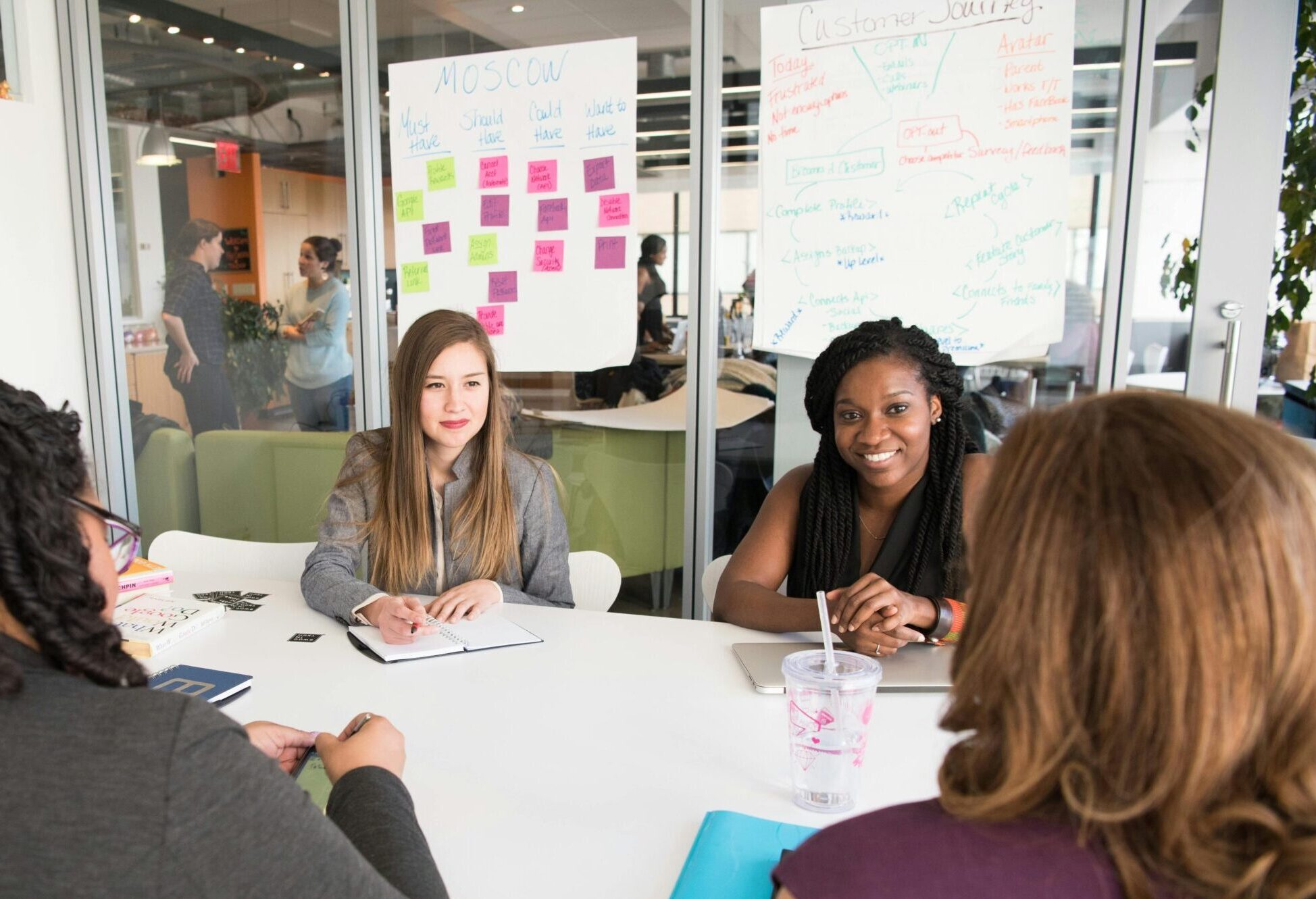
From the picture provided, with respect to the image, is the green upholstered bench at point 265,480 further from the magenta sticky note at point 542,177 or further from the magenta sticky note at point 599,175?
the magenta sticky note at point 599,175

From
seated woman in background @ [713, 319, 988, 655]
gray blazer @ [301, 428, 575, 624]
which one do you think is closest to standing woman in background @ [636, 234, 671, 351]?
gray blazer @ [301, 428, 575, 624]

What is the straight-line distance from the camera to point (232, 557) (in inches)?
91.7

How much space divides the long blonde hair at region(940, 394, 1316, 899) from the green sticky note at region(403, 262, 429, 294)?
2.95m

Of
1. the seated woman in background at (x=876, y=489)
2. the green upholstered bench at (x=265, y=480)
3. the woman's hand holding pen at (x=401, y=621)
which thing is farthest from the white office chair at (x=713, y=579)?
the green upholstered bench at (x=265, y=480)

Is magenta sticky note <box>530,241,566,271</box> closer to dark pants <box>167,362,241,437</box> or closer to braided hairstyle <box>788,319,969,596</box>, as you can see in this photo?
braided hairstyle <box>788,319,969,596</box>

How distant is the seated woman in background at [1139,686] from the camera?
57 centimetres

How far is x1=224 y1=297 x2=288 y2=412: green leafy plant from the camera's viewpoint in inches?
143

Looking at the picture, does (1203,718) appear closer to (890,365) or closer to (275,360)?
(890,365)

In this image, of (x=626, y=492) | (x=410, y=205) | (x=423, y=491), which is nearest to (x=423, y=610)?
(x=423, y=491)

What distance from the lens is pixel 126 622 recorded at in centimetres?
175

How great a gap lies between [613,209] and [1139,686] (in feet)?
8.76

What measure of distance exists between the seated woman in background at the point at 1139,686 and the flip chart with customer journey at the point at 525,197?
254 centimetres

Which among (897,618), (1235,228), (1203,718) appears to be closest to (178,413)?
(897,618)

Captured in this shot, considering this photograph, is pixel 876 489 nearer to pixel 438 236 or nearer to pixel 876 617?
pixel 876 617
